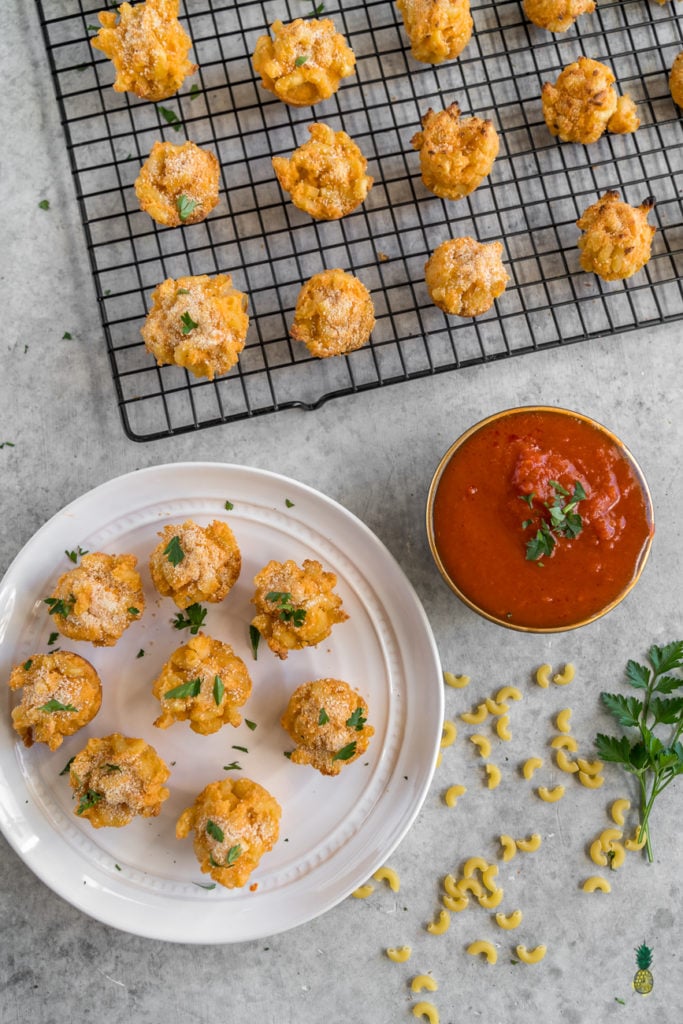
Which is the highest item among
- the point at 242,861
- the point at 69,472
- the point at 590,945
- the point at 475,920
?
the point at 69,472

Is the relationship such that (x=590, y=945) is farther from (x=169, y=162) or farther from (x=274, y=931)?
(x=169, y=162)

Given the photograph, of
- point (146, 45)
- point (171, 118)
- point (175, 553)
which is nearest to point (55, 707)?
point (175, 553)

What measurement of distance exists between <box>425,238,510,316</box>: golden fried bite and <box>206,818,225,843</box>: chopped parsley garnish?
2582 mm

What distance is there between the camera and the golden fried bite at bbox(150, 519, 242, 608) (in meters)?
3.88

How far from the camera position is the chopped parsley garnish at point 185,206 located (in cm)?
407

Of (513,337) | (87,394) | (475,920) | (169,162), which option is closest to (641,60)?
(513,337)

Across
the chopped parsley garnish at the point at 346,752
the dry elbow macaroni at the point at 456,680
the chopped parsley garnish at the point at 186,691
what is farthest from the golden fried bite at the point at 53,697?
the dry elbow macaroni at the point at 456,680

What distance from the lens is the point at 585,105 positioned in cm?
420

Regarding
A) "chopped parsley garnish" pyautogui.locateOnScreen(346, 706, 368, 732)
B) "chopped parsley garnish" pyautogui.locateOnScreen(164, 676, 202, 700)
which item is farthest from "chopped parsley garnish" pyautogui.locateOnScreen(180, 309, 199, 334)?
"chopped parsley garnish" pyautogui.locateOnScreen(346, 706, 368, 732)

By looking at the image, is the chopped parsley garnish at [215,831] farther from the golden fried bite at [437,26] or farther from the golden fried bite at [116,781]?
the golden fried bite at [437,26]

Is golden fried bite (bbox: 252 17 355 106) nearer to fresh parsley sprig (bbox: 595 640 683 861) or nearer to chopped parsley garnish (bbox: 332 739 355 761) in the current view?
chopped parsley garnish (bbox: 332 739 355 761)

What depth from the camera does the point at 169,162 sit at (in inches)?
159

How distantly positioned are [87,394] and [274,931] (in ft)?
9.01

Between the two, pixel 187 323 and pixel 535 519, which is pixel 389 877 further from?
pixel 187 323
